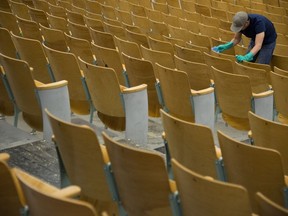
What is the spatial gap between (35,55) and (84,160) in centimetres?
71

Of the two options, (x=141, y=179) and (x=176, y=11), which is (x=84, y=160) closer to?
(x=141, y=179)

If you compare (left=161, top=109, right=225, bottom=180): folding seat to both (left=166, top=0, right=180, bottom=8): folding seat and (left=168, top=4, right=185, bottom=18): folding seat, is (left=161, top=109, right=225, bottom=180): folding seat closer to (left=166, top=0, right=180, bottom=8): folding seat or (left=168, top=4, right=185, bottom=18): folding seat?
(left=168, top=4, right=185, bottom=18): folding seat

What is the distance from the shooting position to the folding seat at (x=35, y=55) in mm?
1578

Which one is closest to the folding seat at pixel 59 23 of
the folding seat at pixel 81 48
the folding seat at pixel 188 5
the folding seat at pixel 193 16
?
the folding seat at pixel 81 48

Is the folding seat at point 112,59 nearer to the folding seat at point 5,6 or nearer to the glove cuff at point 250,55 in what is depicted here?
the glove cuff at point 250,55

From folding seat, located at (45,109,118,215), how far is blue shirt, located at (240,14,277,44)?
4.46 ft

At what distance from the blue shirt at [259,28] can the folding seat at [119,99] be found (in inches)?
37.0

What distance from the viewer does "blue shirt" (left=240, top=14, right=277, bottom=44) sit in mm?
2195

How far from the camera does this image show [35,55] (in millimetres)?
1608

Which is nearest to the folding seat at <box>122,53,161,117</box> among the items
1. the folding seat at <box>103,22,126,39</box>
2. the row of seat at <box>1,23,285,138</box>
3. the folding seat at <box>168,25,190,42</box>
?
the row of seat at <box>1,23,285,138</box>

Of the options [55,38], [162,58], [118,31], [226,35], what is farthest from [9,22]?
[226,35]

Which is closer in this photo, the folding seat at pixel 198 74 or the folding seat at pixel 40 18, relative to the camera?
the folding seat at pixel 198 74

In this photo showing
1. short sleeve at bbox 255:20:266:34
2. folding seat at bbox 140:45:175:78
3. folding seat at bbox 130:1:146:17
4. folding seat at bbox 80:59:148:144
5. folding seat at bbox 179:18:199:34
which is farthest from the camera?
folding seat at bbox 130:1:146:17

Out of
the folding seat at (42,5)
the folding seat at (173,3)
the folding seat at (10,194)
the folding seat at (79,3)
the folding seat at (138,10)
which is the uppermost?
the folding seat at (42,5)
